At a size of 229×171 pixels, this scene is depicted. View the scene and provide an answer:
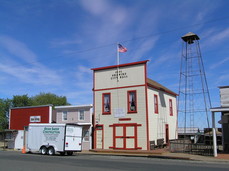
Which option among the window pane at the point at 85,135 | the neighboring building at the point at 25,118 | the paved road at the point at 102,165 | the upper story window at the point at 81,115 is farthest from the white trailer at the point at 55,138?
the neighboring building at the point at 25,118

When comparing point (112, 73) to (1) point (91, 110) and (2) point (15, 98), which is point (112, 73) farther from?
(2) point (15, 98)

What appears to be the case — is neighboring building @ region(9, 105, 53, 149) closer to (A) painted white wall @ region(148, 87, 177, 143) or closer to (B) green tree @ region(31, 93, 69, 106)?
(A) painted white wall @ region(148, 87, 177, 143)

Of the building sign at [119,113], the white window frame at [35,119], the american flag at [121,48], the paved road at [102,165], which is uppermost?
the american flag at [121,48]

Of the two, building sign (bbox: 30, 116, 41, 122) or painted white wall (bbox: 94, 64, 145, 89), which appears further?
building sign (bbox: 30, 116, 41, 122)

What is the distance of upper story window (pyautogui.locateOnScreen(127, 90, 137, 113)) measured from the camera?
27.2 meters

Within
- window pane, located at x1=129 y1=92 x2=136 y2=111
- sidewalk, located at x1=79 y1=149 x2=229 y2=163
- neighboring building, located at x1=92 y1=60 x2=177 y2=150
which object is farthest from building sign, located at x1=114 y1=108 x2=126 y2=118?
sidewalk, located at x1=79 y1=149 x2=229 y2=163

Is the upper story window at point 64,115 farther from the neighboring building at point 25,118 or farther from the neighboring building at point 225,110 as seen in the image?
the neighboring building at point 225,110

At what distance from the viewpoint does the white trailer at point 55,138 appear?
23.0 metres

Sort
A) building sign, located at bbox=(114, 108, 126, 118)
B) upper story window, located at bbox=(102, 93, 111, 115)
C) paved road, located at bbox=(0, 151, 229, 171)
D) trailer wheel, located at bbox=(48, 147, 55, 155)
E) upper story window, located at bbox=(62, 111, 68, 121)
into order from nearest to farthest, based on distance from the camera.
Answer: paved road, located at bbox=(0, 151, 229, 171), trailer wheel, located at bbox=(48, 147, 55, 155), building sign, located at bbox=(114, 108, 126, 118), upper story window, located at bbox=(102, 93, 111, 115), upper story window, located at bbox=(62, 111, 68, 121)

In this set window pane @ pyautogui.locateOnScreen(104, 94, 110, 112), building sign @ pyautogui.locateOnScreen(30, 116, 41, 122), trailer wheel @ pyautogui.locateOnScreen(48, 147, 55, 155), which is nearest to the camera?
trailer wheel @ pyautogui.locateOnScreen(48, 147, 55, 155)

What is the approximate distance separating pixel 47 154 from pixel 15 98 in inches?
1966

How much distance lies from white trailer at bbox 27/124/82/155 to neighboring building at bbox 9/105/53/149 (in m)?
9.04

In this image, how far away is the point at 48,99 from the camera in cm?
7538

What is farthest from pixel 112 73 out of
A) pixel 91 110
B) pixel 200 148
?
pixel 200 148
